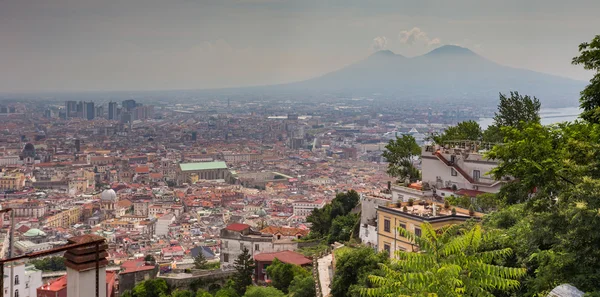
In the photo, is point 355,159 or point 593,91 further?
point 355,159

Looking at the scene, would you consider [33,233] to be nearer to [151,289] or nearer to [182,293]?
[151,289]

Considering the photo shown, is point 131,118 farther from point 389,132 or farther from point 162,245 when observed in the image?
point 162,245

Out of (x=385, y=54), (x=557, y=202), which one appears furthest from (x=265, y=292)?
(x=385, y=54)

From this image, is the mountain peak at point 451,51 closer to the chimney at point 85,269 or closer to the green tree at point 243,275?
→ the green tree at point 243,275

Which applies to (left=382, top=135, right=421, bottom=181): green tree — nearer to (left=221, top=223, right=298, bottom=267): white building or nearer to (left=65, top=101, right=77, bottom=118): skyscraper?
(left=221, top=223, right=298, bottom=267): white building

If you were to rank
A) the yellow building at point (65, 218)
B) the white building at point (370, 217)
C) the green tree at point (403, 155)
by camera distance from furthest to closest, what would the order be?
the yellow building at point (65, 218), the green tree at point (403, 155), the white building at point (370, 217)

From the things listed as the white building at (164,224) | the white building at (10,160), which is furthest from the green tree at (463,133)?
the white building at (10,160)

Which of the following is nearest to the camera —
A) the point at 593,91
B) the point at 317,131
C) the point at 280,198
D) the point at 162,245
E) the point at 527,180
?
the point at 527,180

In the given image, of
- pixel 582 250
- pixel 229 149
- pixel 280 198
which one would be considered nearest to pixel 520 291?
pixel 582 250
